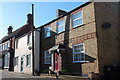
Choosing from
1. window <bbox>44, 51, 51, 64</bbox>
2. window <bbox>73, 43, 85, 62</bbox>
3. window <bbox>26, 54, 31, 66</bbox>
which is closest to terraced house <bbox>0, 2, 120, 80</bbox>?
window <bbox>73, 43, 85, 62</bbox>

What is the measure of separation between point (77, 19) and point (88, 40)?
9.52 ft

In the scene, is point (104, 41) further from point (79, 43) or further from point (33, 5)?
point (33, 5)

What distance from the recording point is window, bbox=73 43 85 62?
15.0m

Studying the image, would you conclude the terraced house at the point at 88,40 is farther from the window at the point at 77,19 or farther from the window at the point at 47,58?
the window at the point at 47,58

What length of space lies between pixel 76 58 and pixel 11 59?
18870mm

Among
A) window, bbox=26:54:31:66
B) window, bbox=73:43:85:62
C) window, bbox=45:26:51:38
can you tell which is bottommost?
window, bbox=26:54:31:66

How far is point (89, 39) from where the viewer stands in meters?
14.3

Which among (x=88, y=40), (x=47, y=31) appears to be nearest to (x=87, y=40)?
(x=88, y=40)

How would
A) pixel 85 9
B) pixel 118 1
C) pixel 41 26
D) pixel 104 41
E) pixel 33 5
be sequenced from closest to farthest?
1. pixel 104 41
2. pixel 85 9
3. pixel 118 1
4. pixel 33 5
5. pixel 41 26

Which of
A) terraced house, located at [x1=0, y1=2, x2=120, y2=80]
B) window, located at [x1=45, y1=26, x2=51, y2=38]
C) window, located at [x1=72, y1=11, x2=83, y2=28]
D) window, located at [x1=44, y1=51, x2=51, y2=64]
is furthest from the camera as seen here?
window, located at [x1=45, y1=26, x2=51, y2=38]

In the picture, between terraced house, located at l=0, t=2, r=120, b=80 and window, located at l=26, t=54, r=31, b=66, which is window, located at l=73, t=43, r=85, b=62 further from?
window, located at l=26, t=54, r=31, b=66

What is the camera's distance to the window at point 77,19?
623 inches

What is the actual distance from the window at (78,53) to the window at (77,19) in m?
2.22

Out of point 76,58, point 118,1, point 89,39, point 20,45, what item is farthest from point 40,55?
point 118,1
